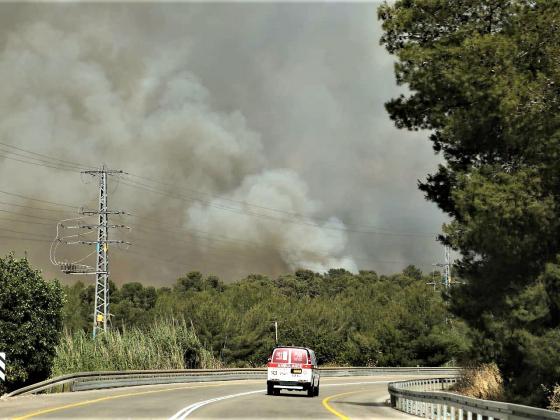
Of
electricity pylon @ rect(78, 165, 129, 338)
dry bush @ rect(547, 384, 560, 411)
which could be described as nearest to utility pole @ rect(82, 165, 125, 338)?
electricity pylon @ rect(78, 165, 129, 338)

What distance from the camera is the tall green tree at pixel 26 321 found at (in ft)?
93.4

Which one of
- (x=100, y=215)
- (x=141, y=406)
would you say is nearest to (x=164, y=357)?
(x=100, y=215)

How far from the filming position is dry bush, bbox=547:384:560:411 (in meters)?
23.5

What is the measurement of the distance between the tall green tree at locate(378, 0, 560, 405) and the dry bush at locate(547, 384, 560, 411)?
598mm

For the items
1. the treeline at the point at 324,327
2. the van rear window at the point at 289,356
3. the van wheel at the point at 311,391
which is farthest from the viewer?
the treeline at the point at 324,327

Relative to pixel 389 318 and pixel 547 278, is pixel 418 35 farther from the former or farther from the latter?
pixel 389 318

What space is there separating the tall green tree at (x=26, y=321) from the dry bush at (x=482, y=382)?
17.2 m

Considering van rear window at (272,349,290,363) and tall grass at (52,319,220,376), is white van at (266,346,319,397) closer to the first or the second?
van rear window at (272,349,290,363)

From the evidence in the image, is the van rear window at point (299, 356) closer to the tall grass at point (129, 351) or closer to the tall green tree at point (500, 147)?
A: the tall green tree at point (500, 147)

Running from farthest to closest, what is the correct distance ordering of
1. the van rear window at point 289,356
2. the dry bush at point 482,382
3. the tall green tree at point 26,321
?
the dry bush at point 482,382 < the van rear window at point 289,356 < the tall green tree at point 26,321

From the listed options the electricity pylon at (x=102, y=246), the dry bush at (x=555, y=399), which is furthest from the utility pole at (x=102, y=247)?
the dry bush at (x=555, y=399)

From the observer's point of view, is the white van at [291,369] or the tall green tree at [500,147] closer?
the tall green tree at [500,147]

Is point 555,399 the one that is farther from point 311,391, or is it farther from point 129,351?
point 129,351

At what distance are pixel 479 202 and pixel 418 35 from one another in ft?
26.8
